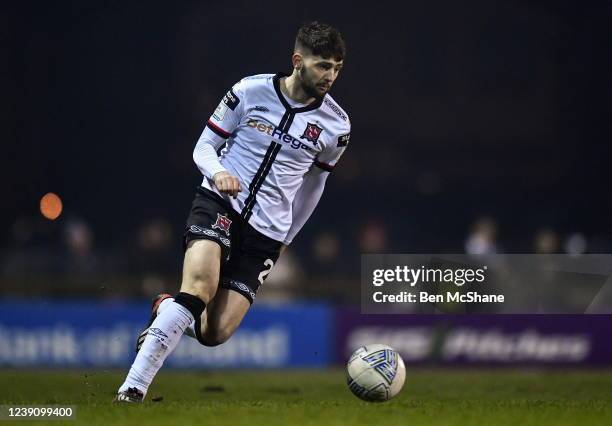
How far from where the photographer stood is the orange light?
24.5 meters

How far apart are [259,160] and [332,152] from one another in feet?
1.80

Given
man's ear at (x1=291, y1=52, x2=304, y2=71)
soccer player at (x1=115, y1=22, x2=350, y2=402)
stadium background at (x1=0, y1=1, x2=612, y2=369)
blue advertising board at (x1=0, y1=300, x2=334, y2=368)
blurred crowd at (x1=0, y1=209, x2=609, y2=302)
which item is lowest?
soccer player at (x1=115, y1=22, x2=350, y2=402)

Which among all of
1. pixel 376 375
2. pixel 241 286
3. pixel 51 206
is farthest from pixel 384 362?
pixel 51 206

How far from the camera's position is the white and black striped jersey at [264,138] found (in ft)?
25.2

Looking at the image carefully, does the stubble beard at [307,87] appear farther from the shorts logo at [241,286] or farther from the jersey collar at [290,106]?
the shorts logo at [241,286]

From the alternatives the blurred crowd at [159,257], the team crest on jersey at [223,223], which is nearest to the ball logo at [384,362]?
the team crest on jersey at [223,223]

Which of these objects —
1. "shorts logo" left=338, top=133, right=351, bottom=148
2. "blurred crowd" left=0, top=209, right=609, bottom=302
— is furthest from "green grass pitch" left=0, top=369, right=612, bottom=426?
"blurred crowd" left=0, top=209, right=609, bottom=302

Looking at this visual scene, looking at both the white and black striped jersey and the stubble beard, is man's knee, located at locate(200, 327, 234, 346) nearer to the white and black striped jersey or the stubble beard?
the white and black striped jersey

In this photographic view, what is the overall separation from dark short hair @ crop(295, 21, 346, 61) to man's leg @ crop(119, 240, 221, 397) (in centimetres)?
143

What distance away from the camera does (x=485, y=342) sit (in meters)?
15.9

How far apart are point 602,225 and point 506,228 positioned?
2.25 meters

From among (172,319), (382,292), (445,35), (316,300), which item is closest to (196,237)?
(172,319)

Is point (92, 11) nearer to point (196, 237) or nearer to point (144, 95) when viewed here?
point (144, 95)

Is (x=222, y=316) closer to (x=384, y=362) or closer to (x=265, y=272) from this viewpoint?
(x=265, y=272)
